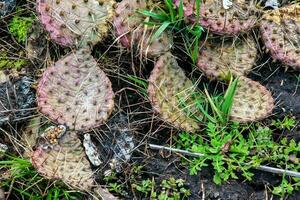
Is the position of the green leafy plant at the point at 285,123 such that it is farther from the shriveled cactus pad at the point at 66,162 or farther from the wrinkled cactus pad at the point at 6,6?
the wrinkled cactus pad at the point at 6,6

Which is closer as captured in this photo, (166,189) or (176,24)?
(166,189)

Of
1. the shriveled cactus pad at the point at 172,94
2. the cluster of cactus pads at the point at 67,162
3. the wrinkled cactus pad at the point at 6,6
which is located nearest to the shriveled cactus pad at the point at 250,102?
the shriveled cactus pad at the point at 172,94

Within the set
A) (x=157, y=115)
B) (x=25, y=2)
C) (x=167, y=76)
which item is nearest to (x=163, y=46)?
(x=167, y=76)

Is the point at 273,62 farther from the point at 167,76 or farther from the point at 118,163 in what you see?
the point at 118,163

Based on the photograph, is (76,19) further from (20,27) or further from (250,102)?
(250,102)

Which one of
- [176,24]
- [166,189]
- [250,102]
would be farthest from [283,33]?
[166,189]

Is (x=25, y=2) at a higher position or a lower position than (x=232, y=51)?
higher
